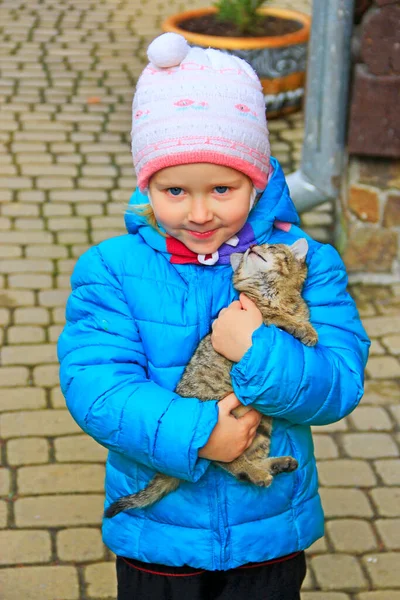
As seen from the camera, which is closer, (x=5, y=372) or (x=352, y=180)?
(x=5, y=372)

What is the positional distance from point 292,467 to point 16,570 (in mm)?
1763

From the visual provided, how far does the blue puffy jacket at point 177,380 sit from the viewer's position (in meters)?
2.54

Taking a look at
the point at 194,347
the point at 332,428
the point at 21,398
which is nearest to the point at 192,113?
the point at 194,347

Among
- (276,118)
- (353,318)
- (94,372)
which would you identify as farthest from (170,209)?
(276,118)

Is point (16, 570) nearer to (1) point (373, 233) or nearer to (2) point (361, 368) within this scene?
(2) point (361, 368)

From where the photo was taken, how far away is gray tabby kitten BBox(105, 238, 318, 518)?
2.65 m

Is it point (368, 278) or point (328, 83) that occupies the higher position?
point (328, 83)

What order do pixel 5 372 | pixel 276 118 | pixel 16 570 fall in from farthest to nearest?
pixel 276 118 → pixel 5 372 → pixel 16 570

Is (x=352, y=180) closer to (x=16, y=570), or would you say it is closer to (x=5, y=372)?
(x=5, y=372)

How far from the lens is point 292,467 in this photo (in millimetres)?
2715

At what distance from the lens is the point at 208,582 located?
286 cm

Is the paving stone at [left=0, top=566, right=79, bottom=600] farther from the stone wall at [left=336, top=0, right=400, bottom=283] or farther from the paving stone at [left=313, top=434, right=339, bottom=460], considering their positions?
the stone wall at [left=336, top=0, right=400, bottom=283]

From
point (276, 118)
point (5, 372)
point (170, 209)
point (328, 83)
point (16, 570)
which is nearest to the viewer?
point (170, 209)

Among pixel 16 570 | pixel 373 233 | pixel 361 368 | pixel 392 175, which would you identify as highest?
pixel 361 368
